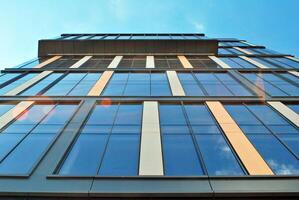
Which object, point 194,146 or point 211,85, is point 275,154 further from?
point 211,85

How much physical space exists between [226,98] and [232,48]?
20.1 m

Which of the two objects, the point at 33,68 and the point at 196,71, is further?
the point at 33,68

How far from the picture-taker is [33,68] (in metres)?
26.9

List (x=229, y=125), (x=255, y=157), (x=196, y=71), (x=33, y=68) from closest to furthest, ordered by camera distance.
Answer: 1. (x=255, y=157)
2. (x=229, y=125)
3. (x=196, y=71)
4. (x=33, y=68)

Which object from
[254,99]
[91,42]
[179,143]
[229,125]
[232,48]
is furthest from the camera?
[232,48]

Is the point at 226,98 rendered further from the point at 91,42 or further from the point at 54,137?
the point at 91,42

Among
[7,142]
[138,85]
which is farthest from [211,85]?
[7,142]

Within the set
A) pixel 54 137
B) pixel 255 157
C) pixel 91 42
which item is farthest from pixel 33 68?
pixel 255 157

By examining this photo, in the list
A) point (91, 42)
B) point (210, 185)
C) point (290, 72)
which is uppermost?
point (91, 42)

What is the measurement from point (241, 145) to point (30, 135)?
32.0 feet

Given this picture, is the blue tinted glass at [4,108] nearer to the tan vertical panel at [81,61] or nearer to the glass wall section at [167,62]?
the tan vertical panel at [81,61]

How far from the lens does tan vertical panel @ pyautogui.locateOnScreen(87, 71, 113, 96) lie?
2040cm

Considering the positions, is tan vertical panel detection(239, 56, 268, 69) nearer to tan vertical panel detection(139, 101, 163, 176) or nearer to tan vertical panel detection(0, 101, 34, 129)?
tan vertical panel detection(139, 101, 163, 176)

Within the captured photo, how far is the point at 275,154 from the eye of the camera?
12.8 m
